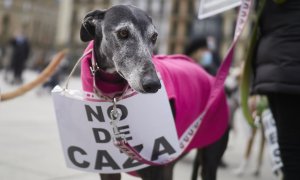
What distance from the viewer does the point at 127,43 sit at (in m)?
2.04

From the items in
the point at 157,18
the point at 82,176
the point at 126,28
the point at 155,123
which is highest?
the point at 126,28

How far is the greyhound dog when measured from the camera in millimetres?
1943

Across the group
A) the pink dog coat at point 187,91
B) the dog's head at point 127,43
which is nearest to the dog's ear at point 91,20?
the dog's head at point 127,43

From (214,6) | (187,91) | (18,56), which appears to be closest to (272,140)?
(187,91)

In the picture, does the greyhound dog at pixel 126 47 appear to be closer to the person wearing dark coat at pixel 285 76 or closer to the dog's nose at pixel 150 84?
the dog's nose at pixel 150 84

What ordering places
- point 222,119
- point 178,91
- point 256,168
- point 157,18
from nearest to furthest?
point 178,91, point 222,119, point 256,168, point 157,18

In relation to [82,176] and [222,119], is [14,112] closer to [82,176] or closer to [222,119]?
[82,176]

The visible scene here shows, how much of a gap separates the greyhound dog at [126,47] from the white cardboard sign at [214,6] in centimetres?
72

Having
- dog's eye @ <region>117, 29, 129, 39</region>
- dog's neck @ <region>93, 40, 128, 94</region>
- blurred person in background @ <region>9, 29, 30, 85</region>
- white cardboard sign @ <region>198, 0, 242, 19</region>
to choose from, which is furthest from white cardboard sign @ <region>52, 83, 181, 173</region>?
blurred person in background @ <region>9, 29, 30, 85</region>

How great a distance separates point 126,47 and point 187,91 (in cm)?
92

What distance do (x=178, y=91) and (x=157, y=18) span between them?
4944cm

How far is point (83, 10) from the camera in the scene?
5347 cm

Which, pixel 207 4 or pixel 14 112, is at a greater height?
pixel 207 4

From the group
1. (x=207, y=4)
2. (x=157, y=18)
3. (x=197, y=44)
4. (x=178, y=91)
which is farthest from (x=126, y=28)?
(x=157, y=18)
